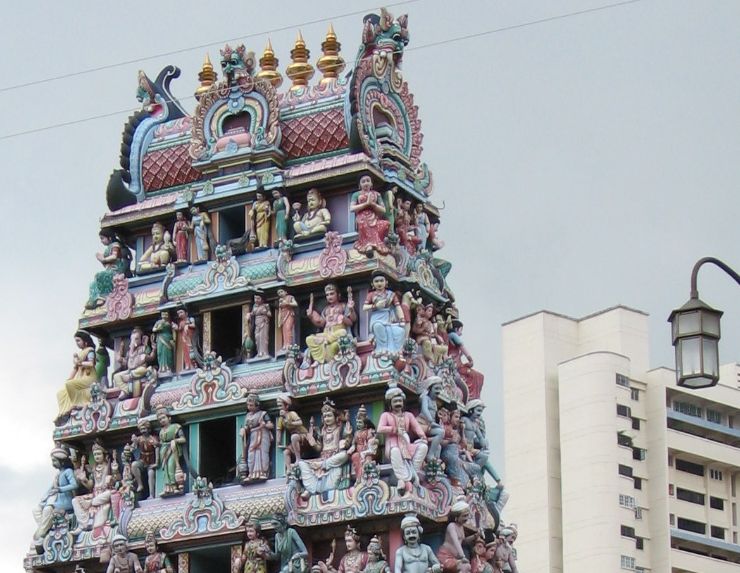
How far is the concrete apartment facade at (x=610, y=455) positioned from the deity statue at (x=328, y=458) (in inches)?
1536

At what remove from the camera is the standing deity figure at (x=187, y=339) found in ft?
131

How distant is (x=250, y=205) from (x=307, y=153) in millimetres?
1491

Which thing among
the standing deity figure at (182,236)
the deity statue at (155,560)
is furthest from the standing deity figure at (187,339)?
the deity statue at (155,560)

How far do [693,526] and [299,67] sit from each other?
4343cm

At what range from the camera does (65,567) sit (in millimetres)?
40156

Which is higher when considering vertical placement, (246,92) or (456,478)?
(246,92)

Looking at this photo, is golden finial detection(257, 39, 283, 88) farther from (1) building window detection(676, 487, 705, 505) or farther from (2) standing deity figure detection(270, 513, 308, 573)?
(1) building window detection(676, 487, 705, 505)

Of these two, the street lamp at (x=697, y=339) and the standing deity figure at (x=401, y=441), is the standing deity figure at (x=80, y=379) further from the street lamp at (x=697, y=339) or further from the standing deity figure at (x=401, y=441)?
the street lamp at (x=697, y=339)

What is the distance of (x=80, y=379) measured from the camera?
4122 cm

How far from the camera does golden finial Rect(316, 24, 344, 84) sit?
41438 mm

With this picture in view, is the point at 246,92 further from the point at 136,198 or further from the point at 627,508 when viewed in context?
the point at 627,508

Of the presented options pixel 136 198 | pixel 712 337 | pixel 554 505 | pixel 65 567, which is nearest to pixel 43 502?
pixel 65 567

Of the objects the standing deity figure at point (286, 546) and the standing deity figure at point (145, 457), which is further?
the standing deity figure at point (145, 457)

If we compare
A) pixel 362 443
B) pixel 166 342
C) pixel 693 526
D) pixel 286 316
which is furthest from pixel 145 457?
pixel 693 526
